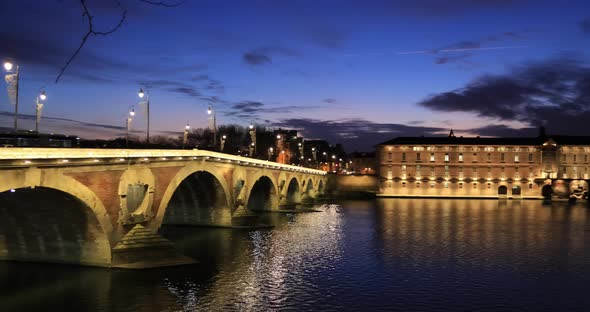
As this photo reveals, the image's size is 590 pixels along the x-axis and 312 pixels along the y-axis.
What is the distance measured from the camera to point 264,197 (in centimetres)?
9119

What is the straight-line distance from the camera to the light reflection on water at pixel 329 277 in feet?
99.7

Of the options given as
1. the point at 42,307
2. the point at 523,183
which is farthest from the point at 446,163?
the point at 42,307

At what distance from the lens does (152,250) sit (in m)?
39.0

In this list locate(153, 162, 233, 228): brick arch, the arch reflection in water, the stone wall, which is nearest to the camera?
the arch reflection in water

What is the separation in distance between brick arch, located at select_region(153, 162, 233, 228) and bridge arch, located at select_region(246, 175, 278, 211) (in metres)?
26.9

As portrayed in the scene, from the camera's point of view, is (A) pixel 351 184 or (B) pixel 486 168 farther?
(A) pixel 351 184

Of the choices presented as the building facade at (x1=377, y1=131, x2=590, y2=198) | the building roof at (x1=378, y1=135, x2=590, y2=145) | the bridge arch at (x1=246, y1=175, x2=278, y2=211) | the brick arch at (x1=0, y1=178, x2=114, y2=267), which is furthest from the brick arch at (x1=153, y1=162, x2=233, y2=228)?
the building roof at (x1=378, y1=135, x2=590, y2=145)

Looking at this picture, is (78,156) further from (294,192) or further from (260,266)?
(294,192)

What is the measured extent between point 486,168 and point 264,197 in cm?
8375

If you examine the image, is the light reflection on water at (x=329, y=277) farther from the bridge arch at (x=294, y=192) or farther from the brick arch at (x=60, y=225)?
the bridge arch at (x=294, y=192)

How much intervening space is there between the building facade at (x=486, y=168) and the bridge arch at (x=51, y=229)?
124 metres

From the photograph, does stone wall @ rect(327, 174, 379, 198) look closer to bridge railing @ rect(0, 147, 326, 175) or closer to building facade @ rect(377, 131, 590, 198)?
building facade @ rect(377, 131, 590, 198)

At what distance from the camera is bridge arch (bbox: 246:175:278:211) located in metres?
90.6

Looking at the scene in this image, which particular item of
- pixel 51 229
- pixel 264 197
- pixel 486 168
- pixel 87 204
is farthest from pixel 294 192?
pixel 87 204
